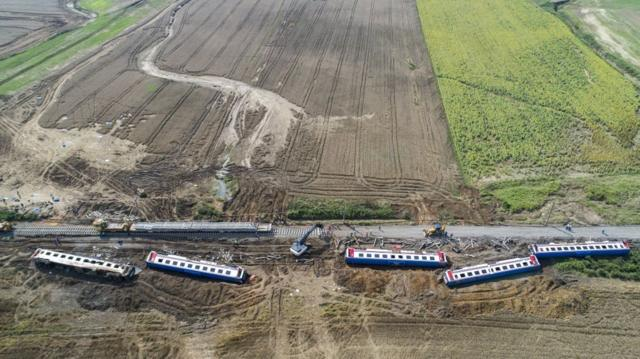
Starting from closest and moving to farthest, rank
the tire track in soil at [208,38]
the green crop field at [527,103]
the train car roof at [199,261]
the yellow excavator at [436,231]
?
the train car roof at [199,261] → the yellow excavator at [436,231] → the green crop field at [527,103] → the tire track in soil at [208,38]

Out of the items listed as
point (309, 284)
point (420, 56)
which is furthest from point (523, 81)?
point (309, 284)

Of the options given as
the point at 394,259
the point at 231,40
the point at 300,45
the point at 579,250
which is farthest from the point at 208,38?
the point at 579,250

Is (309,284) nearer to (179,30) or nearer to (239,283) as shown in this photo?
(239,283)

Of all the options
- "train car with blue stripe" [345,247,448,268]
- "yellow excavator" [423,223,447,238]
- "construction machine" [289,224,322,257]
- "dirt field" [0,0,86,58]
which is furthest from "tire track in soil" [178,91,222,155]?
"dirt field" [0,0,86,58]

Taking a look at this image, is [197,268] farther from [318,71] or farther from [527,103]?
[527,103]

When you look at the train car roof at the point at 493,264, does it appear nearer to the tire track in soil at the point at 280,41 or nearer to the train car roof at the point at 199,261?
the train car roof at the point at 199,261

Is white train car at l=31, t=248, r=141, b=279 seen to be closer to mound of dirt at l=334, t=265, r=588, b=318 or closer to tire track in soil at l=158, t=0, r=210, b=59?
mound of dirt at l=334, t=265, r=588, b=318

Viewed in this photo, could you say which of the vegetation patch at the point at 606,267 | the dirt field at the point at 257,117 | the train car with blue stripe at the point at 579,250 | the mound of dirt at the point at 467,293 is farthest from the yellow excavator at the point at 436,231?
the vegetation patch at the point at 606,267
